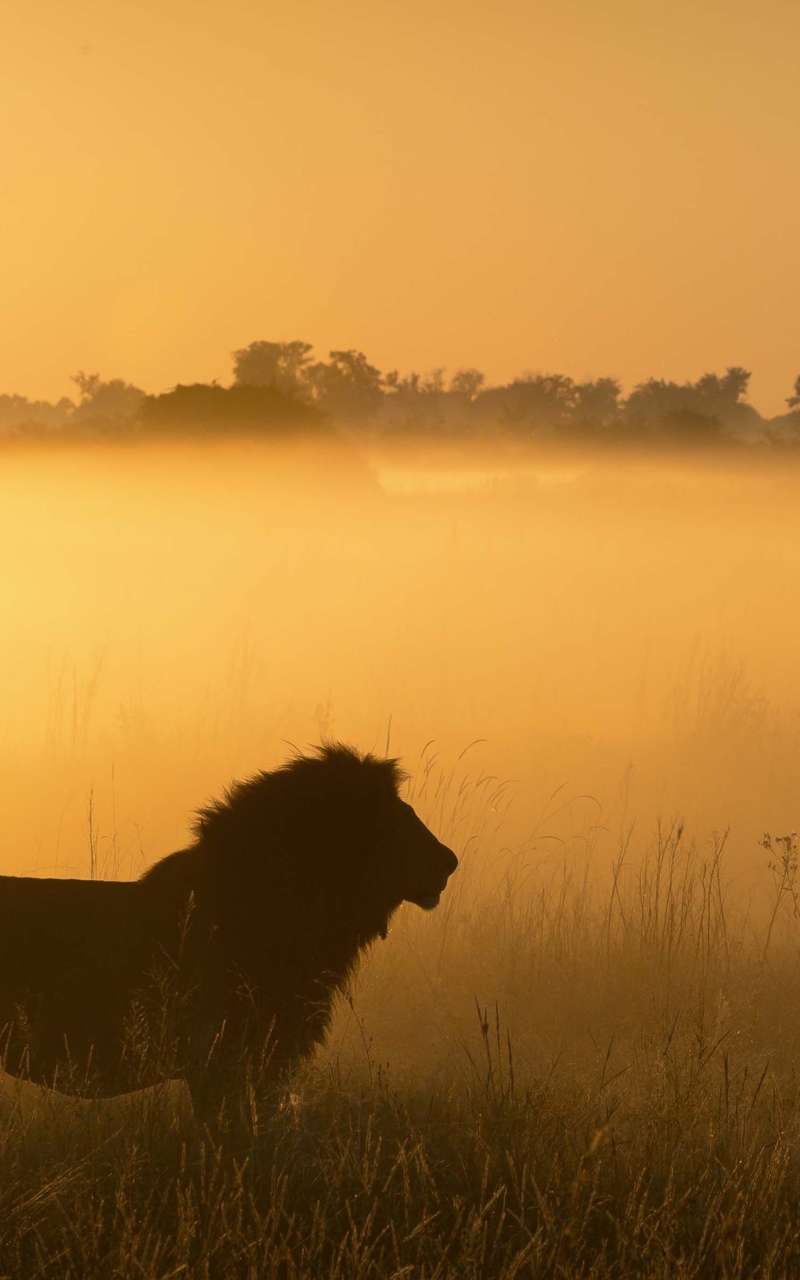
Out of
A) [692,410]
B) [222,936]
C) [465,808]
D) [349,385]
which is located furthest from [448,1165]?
[692,410]

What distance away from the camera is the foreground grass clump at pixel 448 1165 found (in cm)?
356

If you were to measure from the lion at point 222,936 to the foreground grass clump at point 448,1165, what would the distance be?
16cm

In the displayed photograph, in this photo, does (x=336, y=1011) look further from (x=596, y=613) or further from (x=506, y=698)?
(x=596, y=613)

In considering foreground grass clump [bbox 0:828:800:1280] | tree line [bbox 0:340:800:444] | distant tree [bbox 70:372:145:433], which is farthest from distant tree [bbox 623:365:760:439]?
A: foreground grass clump [bbox 0:828:800:1280]

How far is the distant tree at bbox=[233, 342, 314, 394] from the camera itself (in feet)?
78.9

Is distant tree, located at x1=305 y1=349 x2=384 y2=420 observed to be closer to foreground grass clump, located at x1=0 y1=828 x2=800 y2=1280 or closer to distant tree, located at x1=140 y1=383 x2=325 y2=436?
distant tree, located at x1=140 y1=383 x2=325 y2=436

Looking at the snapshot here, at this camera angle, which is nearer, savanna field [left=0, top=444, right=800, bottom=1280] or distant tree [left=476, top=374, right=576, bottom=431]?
savanna field [left=0, top=444, right=800, bottom=1280]

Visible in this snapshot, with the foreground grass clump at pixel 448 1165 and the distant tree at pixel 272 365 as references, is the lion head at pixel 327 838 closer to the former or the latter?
the foreground grass clump at pixel 448 1165

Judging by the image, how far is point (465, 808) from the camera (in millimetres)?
12938

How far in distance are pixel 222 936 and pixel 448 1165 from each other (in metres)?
0.99

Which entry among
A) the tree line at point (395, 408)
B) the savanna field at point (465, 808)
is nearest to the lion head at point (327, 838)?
the savanna field at point (465, 808)

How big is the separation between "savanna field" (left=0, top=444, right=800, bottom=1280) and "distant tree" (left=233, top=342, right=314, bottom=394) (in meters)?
1.49

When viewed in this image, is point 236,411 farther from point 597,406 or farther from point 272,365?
point 597,406

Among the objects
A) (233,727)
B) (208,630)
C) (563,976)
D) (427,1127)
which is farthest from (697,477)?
(427,1127)
